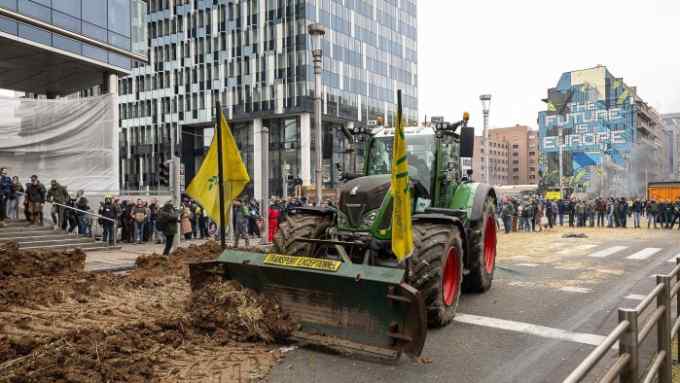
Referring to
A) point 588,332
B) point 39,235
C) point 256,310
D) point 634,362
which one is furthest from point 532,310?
point 39,235

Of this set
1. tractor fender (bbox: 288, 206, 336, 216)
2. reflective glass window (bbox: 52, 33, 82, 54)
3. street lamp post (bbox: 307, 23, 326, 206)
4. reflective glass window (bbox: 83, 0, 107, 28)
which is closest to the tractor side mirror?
tractor fender (bbox: 288, 206, 336, 216)

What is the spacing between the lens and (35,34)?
67.5 ft

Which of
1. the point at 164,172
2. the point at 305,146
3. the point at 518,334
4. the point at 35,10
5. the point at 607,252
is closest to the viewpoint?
the point at 518,334

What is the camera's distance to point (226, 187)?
9.41m

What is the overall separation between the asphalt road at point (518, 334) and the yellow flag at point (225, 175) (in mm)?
A: 4224

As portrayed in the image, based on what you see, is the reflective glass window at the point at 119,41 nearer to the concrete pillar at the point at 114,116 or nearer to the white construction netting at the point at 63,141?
the concrete pillar at the point at 114,116

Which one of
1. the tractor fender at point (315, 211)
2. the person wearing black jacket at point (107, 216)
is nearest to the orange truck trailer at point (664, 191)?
the person wearing black jacket at point (107, 216)

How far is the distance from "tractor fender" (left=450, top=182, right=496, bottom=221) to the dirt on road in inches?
150

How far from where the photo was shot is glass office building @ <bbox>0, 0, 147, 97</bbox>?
20203 mm

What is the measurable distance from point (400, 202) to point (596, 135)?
Result: 89.3 m

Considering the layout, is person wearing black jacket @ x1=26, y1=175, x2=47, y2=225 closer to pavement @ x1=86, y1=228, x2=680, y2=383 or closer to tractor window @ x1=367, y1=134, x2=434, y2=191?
pavement @ x1=86, y1=228, x2=680, y2=383

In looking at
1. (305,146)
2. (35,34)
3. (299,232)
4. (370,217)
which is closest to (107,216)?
(35,34)

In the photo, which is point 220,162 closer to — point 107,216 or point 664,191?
point 107,216

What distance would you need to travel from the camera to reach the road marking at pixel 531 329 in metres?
6.24
